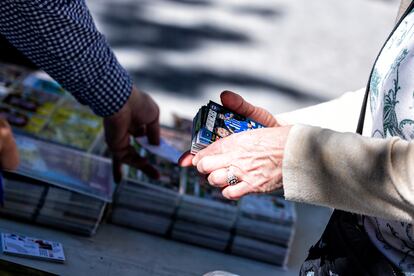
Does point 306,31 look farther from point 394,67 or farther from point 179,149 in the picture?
point 394,67

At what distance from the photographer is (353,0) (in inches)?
201

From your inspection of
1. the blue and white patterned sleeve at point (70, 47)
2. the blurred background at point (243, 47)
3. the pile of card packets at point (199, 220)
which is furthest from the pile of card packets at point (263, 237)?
the blurred background at point (243, 47)

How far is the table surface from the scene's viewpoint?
194 cm

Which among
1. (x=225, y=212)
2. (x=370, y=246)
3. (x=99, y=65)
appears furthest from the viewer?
(x=225, y=212)

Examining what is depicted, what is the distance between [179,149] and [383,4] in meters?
2.99

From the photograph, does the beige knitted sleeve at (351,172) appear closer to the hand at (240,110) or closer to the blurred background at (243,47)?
the hand at (240,110)

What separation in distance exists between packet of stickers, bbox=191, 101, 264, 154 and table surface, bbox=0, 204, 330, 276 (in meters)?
0.53

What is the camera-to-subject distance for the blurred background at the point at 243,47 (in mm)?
3773

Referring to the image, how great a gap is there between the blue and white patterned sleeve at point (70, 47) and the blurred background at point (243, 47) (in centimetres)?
111

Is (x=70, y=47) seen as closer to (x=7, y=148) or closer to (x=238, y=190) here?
(x=7, y=148)

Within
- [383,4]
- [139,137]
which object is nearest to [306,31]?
[383,4]

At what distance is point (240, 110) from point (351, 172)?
470mm

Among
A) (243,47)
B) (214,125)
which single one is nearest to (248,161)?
(214,125)

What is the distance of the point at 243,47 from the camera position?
4203 mm
